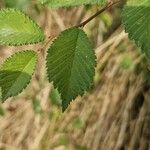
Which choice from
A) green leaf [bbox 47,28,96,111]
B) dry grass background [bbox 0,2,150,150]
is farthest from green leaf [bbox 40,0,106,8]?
dry grass background [bbox 0,2,150,150]

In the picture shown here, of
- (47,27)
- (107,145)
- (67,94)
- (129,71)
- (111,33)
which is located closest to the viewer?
(67,94)

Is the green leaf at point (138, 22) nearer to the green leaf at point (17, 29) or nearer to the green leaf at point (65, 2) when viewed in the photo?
the green leaf at point (65, 2)

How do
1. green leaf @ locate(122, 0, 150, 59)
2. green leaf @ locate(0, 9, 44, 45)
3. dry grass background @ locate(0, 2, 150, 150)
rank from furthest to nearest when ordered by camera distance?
dry grass background @ locate(0, 2, 150, 150)
green leaf @ locate(0, 9, 44, 45)
green leaf @ locate(122, 0, 150, 59)

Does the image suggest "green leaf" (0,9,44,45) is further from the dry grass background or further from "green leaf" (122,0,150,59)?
the dry grass background

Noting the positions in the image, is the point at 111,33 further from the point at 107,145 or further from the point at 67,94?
the point at 67,94

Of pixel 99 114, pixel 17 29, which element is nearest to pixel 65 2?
pixel 17 29

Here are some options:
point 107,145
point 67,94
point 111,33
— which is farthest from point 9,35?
point 111,33
